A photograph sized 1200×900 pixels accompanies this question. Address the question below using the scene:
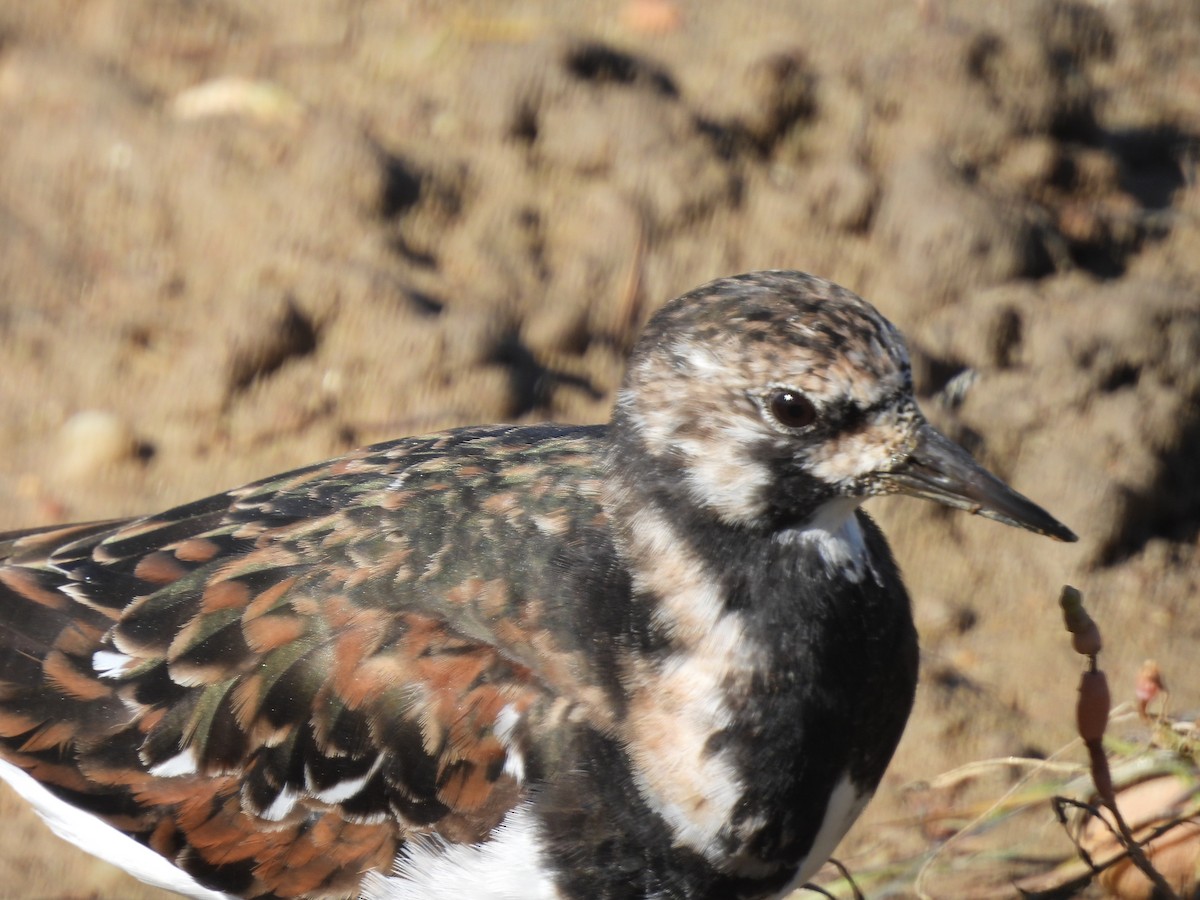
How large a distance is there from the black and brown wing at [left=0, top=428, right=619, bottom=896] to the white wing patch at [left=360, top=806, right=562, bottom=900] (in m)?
0.03

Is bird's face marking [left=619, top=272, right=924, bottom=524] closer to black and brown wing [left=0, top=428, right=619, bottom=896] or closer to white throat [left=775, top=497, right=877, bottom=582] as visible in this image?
white throat [left=775, top=497, right=877, bottom=582]

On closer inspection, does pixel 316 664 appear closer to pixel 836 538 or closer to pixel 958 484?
pixel 836 538

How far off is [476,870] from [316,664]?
1.66 feet

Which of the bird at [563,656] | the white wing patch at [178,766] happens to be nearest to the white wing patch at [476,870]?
the bird at [563,656]

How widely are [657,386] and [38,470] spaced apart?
2.44 meters

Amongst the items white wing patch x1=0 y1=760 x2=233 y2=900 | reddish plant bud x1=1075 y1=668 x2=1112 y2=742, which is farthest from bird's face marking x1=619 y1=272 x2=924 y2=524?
white wing patch x1=0 y1=760 x2=233 y2=900

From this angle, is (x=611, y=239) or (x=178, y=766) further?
(x=611, y=239)

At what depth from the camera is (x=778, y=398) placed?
9.11 feet

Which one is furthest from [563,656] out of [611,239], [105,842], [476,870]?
[611,239]

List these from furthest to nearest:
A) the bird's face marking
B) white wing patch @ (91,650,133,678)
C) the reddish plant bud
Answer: white wing patch @ (91,650,133,678) → the reddish plant bud → the bird's face marking

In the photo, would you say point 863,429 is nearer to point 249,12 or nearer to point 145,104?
point 145,104

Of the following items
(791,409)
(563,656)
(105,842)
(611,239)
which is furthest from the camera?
(611,239)

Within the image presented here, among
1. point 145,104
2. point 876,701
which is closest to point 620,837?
point 876,701

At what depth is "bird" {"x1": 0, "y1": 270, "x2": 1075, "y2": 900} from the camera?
2838 mm
